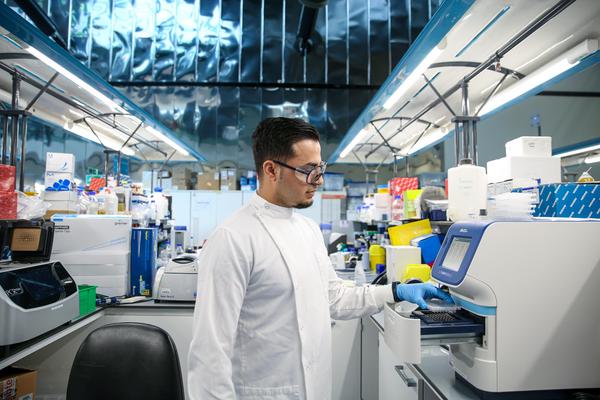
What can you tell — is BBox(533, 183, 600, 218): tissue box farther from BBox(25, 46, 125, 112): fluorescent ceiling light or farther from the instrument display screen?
BBox(25, 46, 125, 112): fluorescent ceiling light

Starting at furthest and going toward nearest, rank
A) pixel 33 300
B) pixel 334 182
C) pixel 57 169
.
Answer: pixel 334 182 → pixel 57 169 → pixel 33 300

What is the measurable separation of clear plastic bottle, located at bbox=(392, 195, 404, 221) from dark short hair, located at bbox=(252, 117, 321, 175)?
205cm

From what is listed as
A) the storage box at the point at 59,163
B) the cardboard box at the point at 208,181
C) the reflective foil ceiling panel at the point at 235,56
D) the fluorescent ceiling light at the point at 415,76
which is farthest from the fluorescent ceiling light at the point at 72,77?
the reflective foil ceiling panel at the point at 235,56

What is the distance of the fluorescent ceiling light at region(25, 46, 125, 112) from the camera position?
2130mm

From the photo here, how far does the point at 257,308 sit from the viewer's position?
1.28 m

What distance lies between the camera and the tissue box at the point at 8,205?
6.89 ft

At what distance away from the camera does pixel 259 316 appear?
1.28 meters

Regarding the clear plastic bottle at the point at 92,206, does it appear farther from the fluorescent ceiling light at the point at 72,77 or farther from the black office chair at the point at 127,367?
the black office chair at the point at 127,367

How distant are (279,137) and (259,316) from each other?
24.4 inches

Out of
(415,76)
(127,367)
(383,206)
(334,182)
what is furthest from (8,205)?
(334,182)

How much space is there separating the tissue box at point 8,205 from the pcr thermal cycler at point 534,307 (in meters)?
2.19

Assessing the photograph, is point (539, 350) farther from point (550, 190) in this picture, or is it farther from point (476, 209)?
point (476, 209)

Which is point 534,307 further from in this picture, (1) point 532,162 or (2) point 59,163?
(2) point 59,163

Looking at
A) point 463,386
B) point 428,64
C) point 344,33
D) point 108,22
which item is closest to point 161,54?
point 108,22
